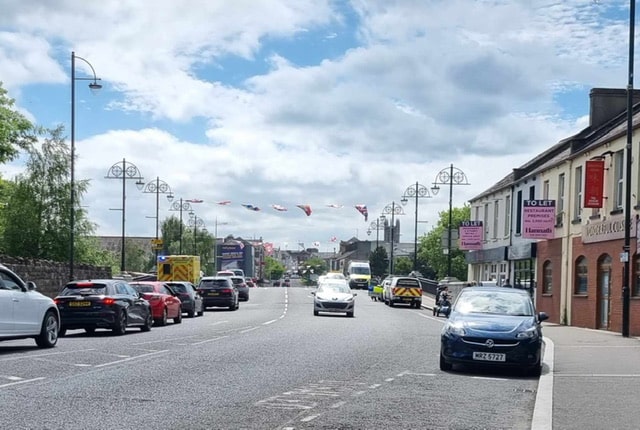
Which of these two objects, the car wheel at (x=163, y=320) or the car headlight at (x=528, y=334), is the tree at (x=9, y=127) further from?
the car headlight at (x=528, y=334)

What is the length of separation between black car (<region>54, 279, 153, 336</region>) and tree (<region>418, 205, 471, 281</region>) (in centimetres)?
9282

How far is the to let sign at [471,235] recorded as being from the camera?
51.2 metres

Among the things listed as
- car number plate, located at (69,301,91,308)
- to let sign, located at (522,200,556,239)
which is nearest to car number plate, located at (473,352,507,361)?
car number plate, located at (69,301,91,308)

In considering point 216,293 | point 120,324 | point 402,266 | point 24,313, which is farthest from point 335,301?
point 402,266

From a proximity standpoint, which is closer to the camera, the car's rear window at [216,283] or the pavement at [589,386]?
the pavement at [589,386]

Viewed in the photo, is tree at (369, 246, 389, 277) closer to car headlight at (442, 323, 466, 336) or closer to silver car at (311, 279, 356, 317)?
silver car at (311, 279, 356, 317)

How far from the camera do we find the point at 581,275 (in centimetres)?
3388

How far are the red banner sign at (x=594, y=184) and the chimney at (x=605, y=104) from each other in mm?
9996

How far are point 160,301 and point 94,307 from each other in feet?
20.2

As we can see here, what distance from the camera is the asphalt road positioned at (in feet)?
30.9

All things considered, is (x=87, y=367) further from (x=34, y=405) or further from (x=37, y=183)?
(x=37, y=183)

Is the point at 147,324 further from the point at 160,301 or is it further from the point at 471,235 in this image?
the point at 471,235

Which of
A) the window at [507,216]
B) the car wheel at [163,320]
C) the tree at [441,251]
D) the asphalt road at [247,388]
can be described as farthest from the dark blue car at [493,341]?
the tree at [441,251]

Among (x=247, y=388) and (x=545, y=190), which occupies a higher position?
(x=545, y=190)
